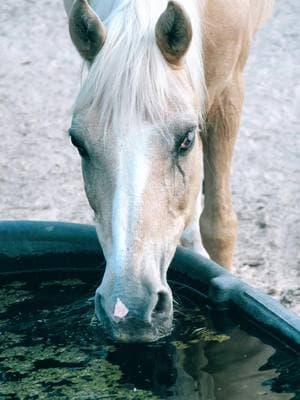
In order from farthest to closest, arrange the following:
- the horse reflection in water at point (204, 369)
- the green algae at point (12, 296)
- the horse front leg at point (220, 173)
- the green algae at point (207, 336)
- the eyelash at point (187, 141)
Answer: the horse front leg at point (220, 173)
the green algae at point (12, 296)
the green algae at point (207, 336)
the eyelash at point (187, 141)
the horse reflection in water at point (204, 369)

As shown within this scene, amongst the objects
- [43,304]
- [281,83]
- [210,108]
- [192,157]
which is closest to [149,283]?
[192,157]

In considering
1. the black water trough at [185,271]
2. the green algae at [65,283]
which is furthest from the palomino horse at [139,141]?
the green algae at [65,283]

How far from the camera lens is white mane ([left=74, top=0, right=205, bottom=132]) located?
281cm

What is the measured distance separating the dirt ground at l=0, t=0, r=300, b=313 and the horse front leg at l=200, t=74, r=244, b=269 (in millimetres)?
193

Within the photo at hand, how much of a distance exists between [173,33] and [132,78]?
187mm

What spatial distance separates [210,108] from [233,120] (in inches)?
4.8

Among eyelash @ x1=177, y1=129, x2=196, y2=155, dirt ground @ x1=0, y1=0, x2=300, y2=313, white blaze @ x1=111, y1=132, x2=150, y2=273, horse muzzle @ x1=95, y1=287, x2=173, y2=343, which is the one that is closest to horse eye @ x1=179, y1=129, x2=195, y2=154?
eyelash @ x1=177, y1=129, x2=196, y2=155

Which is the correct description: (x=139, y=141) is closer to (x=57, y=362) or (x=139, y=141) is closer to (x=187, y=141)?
(x=187, y=141)

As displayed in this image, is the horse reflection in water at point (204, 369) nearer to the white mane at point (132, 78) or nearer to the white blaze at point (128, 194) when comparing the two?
the white blaze at point (128, 194)

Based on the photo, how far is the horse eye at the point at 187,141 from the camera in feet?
9.54

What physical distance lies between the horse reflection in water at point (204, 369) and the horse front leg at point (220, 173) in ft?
3.33

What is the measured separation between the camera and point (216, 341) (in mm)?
2996

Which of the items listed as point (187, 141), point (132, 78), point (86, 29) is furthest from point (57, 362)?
point (86, 29)

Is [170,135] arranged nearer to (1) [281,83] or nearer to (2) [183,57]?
(2) [183,57]
